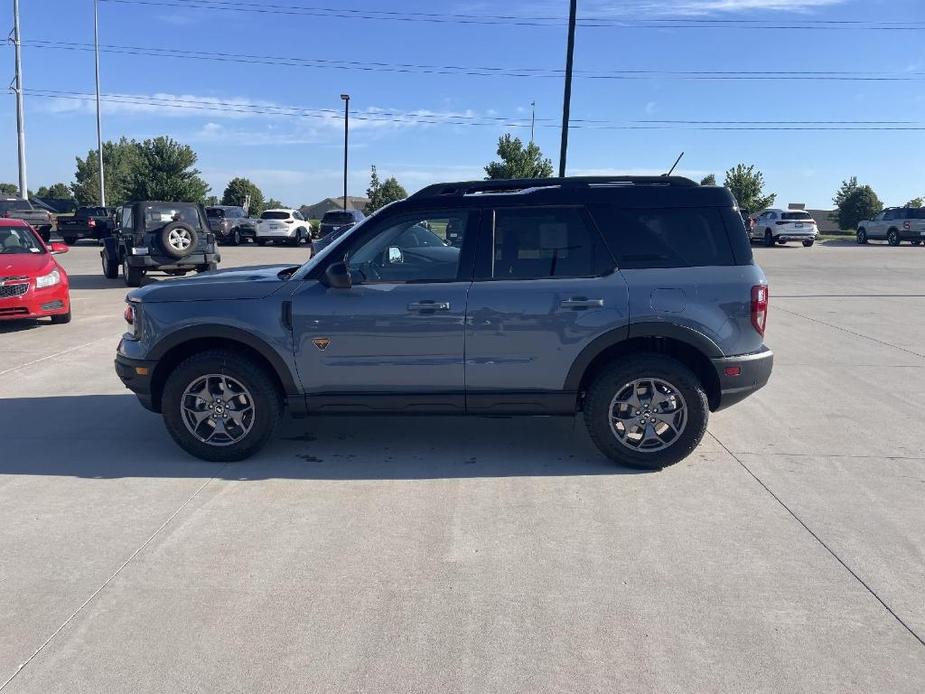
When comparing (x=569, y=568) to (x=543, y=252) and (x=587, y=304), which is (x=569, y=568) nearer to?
(x=587, y=304)

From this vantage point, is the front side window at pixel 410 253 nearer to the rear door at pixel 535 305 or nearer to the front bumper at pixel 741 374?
the rear door at pixel 535 305

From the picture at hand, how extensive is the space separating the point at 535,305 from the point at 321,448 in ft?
6.37

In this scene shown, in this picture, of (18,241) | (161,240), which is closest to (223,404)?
(18,241)

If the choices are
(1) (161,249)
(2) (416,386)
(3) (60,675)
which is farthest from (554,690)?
(1) (161,249)

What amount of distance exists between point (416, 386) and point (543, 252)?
125cm

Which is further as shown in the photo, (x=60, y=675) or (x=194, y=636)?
(x=194, y=636)

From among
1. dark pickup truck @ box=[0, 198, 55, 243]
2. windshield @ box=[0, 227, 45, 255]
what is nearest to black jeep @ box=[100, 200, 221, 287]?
windshield @ box=[0, 227, 45, 255]

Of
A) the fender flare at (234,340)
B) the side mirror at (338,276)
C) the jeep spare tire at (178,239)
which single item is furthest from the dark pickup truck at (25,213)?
the side mirror at (338,276)

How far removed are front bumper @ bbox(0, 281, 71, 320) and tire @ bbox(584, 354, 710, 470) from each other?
8.55 m

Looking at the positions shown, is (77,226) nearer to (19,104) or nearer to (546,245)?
(19,104)

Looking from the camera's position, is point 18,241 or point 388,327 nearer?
point 388,327

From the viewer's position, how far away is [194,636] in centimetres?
337

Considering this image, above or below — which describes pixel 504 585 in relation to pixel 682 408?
below

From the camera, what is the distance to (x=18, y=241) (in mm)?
11891
